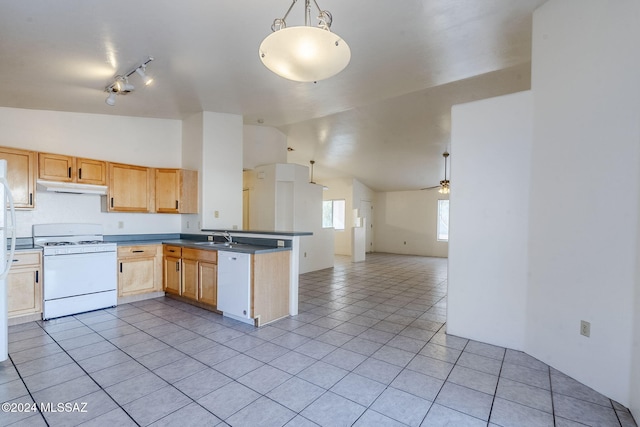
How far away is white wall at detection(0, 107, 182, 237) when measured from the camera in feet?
12.8

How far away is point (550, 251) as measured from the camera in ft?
8.51

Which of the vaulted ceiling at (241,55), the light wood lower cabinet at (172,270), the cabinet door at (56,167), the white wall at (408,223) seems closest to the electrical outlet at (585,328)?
the vaulted ceiling at (241,55)

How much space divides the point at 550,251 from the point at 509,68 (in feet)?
7.94

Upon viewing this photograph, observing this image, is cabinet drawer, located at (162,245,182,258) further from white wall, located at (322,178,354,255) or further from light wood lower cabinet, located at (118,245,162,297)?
white wall, located at (322,178,354,255)

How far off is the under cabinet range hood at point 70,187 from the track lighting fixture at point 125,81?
4.19ft

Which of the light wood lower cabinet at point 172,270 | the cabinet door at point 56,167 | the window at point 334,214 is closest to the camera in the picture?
the cabinet door at point 56,167

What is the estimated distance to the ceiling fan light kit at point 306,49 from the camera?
1670mm

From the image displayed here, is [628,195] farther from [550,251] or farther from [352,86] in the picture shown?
[352,86]

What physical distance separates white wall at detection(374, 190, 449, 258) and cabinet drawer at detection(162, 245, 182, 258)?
839 cm

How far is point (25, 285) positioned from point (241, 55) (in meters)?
3.48

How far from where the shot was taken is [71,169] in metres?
3.99

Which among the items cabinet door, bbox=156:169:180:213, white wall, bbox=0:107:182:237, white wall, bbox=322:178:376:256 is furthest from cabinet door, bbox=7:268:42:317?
white wall, bbox=322:178:376:256

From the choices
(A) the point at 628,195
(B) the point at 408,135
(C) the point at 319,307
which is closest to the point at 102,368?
(C) the point at 319,307

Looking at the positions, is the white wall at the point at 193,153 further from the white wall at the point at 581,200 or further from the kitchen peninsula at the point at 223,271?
the white wall at the point at 581,200
